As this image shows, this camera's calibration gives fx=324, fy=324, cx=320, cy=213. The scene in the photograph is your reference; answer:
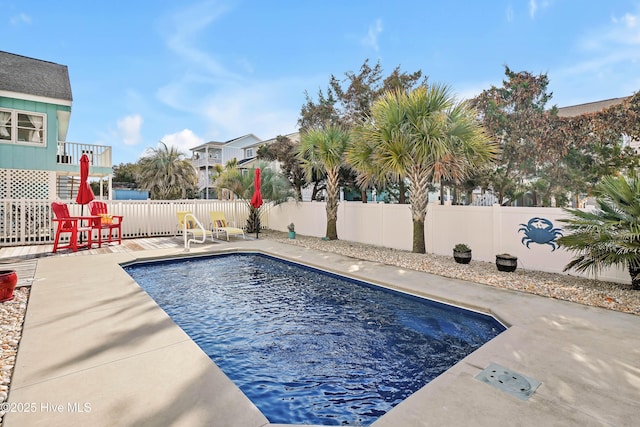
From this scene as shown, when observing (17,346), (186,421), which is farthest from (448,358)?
(17,346)

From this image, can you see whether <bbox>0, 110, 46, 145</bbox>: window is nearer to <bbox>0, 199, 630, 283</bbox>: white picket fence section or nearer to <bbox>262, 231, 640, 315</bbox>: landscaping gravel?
<bbox>0, 199, 630, 283</bbox>: white picket fence section

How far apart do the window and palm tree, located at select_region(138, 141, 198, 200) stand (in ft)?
54.8

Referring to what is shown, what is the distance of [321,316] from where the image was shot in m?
4.98

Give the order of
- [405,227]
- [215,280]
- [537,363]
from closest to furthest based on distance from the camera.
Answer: [537,363]
[215,280]
[405,227]

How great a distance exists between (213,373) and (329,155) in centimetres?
932

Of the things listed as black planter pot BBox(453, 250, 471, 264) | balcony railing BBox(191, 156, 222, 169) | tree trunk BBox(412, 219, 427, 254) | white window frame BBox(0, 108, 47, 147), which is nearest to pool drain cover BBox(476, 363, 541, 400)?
black planter pot BBox(453, 250, 471, 264)

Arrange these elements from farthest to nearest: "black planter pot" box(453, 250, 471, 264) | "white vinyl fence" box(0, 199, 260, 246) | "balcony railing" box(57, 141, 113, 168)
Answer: "balcony railing" box(57, 141, 113, 168)
"white vinyl fence" box(0, 199, 260, 246)
"black planter pot" box(453, 250, 471, 264)

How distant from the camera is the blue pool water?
2961 mm

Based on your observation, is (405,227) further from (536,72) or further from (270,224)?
(536,72)

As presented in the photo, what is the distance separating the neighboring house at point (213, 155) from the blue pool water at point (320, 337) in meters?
33.0

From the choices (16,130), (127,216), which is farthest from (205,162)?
(127,216)

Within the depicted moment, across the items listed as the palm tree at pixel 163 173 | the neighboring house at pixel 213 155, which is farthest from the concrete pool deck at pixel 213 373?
the neighboring house at pixel 213 155

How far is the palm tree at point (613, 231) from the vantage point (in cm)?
518

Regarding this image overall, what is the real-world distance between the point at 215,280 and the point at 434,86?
7.16m
